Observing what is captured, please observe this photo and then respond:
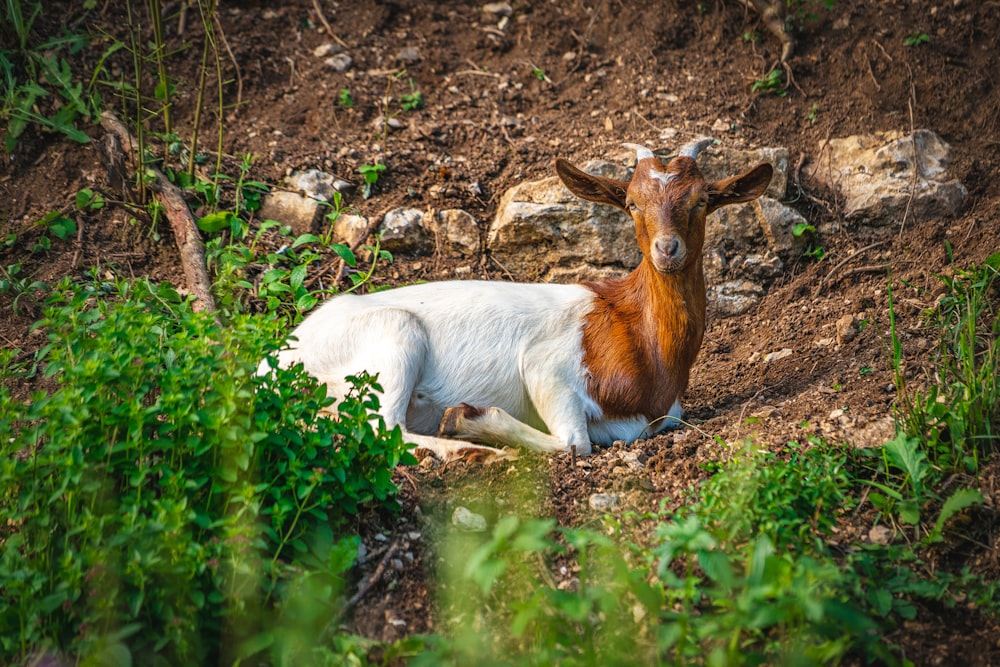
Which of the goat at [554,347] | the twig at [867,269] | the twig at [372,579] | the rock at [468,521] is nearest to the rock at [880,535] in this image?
the goat at [554,347]

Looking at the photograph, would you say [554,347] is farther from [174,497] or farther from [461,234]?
[174,497]

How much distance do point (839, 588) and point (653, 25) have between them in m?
5.78

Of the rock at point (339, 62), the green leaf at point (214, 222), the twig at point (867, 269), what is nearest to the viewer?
the twig at point (867, 269)

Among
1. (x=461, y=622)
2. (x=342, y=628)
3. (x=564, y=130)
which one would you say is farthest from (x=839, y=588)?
(x=564, y=130)

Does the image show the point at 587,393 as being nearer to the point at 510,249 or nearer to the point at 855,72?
the point at 510,249

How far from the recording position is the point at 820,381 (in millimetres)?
4551

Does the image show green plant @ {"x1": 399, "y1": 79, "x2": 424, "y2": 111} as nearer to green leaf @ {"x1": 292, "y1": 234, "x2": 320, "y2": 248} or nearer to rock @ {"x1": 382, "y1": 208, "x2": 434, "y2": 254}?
rock @ {"x1": 382, "y1": 208, "x2": 434, "y2": 254}

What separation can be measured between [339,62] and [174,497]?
17.0 feet

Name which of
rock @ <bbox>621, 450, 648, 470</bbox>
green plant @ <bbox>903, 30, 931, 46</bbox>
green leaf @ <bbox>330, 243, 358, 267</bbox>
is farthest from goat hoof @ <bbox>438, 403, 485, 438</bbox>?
green plant @ <bbox>903, 30, 931, 46</bbox>

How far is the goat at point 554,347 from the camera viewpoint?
454cm

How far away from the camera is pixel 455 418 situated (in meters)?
4.54

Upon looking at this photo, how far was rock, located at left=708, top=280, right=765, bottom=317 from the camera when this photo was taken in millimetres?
5918

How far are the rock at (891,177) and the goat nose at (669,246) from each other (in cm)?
232

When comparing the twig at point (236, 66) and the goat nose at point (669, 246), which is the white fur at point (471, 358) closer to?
the goat nose at point (669, 246)
